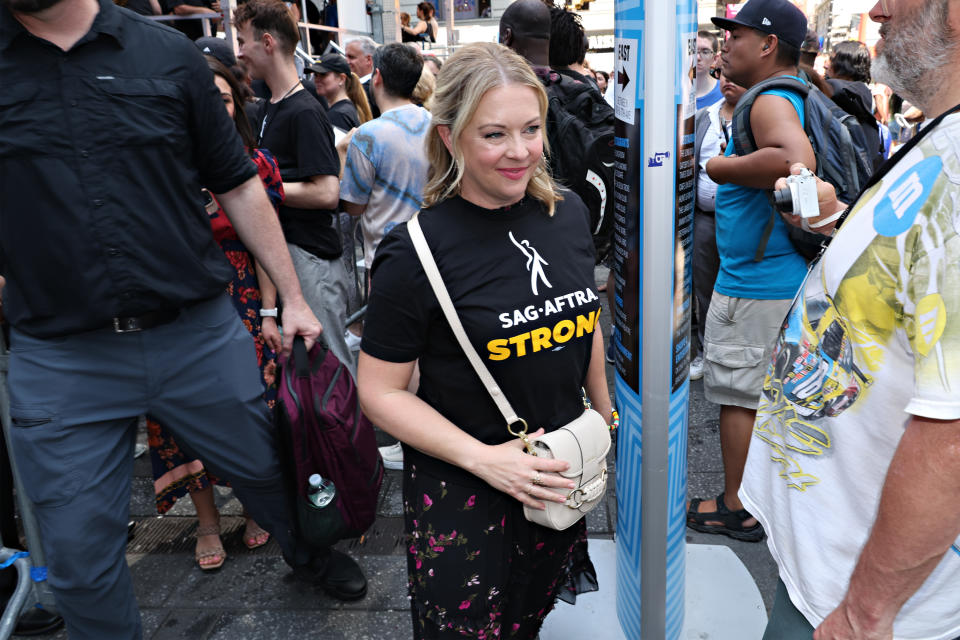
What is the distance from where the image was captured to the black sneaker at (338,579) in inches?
108

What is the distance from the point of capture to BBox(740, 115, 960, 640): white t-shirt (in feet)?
3.34

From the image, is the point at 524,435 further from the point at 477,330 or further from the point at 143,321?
the point at 143,321

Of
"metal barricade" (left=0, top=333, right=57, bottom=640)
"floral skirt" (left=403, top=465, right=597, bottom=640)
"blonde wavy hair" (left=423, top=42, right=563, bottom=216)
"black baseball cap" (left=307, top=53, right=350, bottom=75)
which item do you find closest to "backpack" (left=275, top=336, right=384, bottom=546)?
"floral skirt" (left=403, top=465, right=597, bottom=640)

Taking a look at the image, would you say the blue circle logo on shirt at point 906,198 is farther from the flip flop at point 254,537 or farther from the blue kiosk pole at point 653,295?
the flip flop at point 254,537

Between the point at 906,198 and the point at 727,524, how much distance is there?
2.29 metres

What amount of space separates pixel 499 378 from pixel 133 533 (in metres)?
2.41

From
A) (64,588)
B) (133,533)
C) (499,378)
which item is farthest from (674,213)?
(133,533)

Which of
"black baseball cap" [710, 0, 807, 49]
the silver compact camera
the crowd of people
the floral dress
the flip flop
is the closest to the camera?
the crowd of people

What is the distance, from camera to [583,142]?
2.98 m

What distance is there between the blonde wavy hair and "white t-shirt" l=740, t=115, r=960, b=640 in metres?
0.74

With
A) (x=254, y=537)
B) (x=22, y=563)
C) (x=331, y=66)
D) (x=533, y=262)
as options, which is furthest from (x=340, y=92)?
(x=533, y=262)

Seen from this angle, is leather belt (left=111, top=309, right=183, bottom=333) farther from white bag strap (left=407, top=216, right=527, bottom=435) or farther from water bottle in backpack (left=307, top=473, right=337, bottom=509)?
white bag strap (left=407, top=216, right=527, bottom=435)

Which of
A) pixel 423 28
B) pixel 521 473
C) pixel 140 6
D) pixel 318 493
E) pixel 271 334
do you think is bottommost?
pixel 318 493

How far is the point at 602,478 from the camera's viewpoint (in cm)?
175
